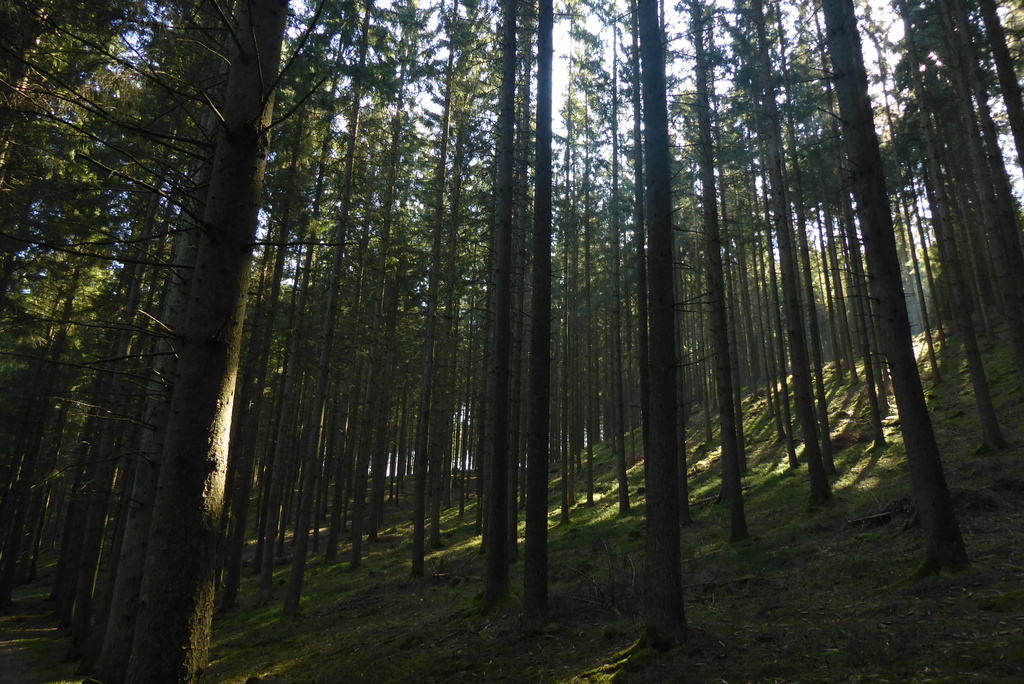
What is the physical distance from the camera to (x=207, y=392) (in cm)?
277

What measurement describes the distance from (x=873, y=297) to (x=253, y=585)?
77.9 feet

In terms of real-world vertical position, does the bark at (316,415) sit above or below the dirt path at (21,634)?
above

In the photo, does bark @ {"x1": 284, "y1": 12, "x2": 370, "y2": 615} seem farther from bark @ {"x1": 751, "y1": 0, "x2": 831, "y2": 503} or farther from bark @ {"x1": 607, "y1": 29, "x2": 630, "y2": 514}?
bark @ {"x1": 751, "y1": 0, "x2": 831, "y2": 503}

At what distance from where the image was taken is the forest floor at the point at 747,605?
5.19m

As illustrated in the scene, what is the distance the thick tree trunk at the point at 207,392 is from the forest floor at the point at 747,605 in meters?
4.50

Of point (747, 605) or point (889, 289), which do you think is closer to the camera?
point (889, 289)

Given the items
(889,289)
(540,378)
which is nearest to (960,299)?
(889,289)

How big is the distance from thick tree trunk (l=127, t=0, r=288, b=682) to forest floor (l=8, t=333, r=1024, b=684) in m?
4.50

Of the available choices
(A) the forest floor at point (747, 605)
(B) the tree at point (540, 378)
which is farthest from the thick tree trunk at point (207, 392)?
(B) the tree at point (540, 378)

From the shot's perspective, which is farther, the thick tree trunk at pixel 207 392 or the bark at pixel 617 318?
the bark at pixel 617 318

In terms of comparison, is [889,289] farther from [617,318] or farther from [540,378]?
[617,318]

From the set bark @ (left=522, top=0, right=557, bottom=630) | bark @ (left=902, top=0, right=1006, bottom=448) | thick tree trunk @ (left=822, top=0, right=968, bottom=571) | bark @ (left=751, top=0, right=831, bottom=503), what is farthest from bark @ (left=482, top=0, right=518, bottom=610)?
bark @ (left=902, top=0, right=1006, bottom=448)

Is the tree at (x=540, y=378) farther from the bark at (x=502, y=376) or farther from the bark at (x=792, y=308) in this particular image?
the bark at (x=792, y=308)

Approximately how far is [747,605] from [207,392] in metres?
7.89
